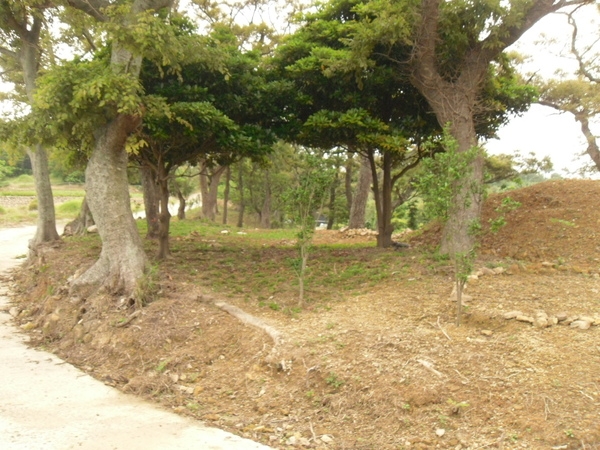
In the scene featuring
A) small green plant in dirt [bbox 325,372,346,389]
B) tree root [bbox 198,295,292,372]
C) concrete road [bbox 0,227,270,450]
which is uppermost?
tree root [bbox 198,295,292,372]

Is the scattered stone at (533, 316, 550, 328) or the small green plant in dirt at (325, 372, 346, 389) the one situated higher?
the scattered stone at (533, 316, 550, 328)

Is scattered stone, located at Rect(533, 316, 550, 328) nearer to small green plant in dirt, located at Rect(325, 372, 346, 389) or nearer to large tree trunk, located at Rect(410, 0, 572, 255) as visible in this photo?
small green plant in dirt, located at Rect(325, 372, 346, 389)

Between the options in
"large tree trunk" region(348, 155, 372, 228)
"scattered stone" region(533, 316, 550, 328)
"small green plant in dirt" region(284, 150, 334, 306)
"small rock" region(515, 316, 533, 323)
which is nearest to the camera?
"scattered stone" region(533, 316, 550, 328)

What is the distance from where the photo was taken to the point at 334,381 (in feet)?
15.2

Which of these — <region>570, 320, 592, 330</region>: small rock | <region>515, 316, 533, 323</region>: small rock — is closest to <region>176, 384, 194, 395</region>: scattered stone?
<region>515, 316, 533, 323</region>: small rock

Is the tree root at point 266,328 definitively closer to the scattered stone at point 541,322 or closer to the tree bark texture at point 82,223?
the scattered stone at point 541,322

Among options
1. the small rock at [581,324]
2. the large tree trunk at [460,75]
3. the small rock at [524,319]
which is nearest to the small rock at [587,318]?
the small rock at [581,324]

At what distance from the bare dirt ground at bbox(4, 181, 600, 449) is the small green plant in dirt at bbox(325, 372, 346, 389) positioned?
0.01m

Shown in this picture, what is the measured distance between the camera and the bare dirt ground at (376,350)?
4047 millimetres

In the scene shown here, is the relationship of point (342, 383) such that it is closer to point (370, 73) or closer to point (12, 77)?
point (370, 73)

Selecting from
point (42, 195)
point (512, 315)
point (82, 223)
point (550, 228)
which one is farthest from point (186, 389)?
point (82, 223)

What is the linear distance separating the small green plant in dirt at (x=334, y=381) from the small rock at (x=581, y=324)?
2.43 metres

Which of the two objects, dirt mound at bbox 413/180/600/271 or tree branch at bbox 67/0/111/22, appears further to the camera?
dirt mound at bbox 413/180/600/271

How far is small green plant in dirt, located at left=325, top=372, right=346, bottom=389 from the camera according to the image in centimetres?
459
